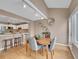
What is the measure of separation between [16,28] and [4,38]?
98.8 inches

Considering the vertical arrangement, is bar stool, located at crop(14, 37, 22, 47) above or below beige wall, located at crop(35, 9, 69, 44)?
below

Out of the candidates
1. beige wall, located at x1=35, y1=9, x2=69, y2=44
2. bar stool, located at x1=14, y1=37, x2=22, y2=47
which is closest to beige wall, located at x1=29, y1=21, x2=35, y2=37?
bar stool, located at x1=14, y1=37, x2=22, y2=47

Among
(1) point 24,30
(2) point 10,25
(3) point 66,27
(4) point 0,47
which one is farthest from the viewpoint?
(1) point 24,30

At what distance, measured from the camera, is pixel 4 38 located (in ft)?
23.1

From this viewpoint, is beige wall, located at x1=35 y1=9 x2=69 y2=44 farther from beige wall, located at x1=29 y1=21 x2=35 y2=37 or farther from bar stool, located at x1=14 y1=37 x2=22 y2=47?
bar stool, located at x1=14 y1=37 x2=22 y2=47

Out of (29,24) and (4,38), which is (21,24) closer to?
(29,24)

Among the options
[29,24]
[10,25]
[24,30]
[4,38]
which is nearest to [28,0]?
[4,38]

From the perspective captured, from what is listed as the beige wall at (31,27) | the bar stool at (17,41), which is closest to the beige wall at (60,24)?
the beige wall at (31,27)

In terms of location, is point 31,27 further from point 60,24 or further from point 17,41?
point 60,24

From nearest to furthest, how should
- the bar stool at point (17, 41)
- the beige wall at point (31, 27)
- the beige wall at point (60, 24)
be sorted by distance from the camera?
the bar stool at point (17, 41) → the beige wall at point (60, 24) → the beige wall at point (31, 27)

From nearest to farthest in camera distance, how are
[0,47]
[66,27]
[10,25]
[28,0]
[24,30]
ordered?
[28,0] → [0,47] → [10,25] → [66,27] → [24,30]

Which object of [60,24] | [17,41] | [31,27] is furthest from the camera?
[31,27]

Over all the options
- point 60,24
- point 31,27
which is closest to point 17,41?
point 31,27

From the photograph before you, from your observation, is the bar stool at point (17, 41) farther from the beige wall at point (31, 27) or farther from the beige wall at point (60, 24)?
the beige wall at point (60, 24)
